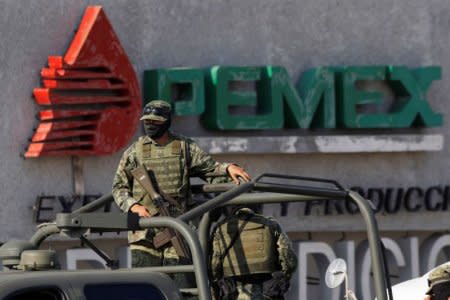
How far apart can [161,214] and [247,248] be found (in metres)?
0.59

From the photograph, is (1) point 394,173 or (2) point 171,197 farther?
(1) point 394,173

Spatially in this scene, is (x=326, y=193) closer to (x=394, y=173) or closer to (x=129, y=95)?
(x=129, y=95)

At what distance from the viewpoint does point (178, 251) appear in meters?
8.34

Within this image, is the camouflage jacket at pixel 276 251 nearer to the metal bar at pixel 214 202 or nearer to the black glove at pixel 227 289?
the black glove at pixel 227 289

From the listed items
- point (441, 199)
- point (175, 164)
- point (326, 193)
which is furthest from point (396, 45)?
point (326, 193)

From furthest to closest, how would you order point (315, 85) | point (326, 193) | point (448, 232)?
point (448, 232)
point (315, 85)
point (326, 193)

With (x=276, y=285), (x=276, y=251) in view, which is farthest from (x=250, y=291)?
(x=276, y=251)

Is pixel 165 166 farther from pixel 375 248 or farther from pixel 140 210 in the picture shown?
pixel 375 248

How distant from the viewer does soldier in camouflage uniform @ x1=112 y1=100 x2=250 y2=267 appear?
28.7 ft

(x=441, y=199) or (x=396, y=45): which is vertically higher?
(x=396, y=45)

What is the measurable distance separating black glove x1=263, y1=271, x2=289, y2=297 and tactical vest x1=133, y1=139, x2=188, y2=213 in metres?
0.83

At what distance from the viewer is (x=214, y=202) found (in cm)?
715

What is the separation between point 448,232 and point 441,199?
1.60 ft

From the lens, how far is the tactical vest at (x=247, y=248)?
842cm
